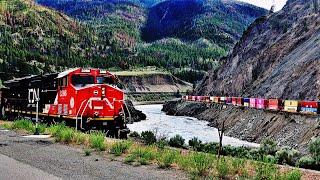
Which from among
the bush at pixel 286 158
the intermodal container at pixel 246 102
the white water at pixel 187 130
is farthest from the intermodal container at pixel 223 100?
the bush at pixel 286 158

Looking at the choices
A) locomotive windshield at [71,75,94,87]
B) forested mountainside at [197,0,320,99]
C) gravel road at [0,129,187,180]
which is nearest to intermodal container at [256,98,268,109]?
forested mountainside at [197,0,320,99]

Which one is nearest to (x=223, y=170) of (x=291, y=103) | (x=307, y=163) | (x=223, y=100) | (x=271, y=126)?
(x=307, y=163)

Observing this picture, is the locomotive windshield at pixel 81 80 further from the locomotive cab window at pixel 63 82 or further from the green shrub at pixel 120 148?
the green shrub at pixel 120 148

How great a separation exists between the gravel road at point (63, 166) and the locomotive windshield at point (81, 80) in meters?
9.86

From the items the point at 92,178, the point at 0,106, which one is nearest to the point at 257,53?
the point at 0,106

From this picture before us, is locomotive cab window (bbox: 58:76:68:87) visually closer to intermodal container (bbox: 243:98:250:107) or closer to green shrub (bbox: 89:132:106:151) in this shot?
green shrub (bbox: 89:132:106:151)

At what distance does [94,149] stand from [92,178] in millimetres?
5689

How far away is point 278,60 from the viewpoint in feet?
239

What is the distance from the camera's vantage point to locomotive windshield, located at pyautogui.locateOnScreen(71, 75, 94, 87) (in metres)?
28.3

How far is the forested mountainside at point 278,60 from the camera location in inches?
2219

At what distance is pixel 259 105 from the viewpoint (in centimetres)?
5603

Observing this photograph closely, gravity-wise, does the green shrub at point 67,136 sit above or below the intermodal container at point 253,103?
below

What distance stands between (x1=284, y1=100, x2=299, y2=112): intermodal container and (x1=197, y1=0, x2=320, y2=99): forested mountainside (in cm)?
417

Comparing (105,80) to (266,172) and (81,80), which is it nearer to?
(81,80)
